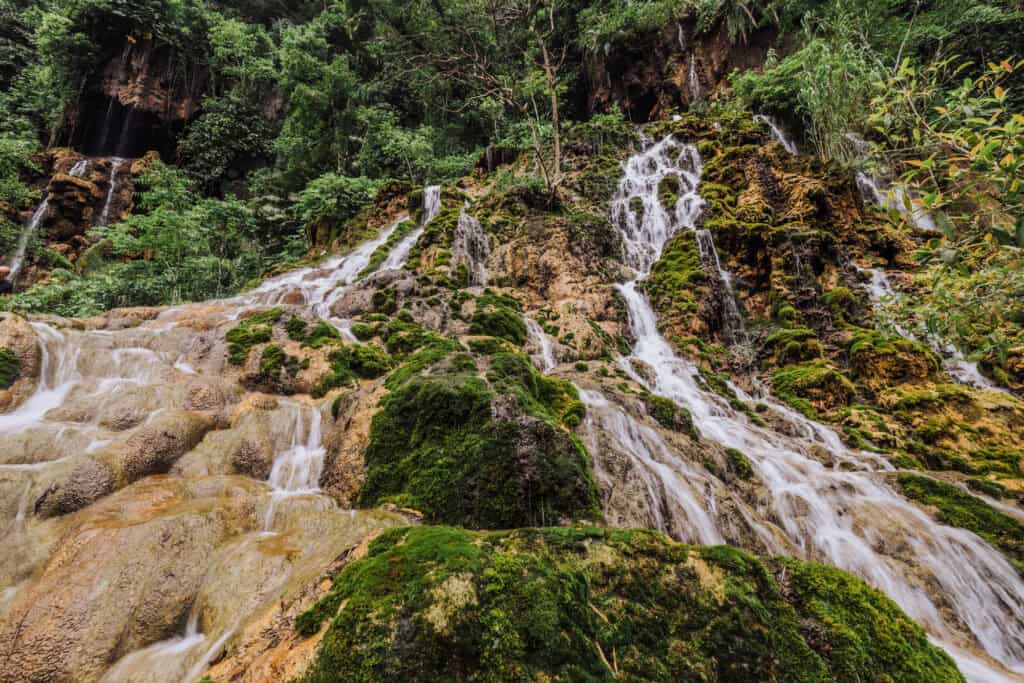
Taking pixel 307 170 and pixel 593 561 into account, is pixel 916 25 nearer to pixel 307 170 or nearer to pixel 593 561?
pixel 593 561

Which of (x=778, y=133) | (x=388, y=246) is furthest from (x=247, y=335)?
(x=778, y=133)

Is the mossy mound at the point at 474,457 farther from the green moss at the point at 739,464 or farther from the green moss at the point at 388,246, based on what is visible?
the green moss at the point at 388,246

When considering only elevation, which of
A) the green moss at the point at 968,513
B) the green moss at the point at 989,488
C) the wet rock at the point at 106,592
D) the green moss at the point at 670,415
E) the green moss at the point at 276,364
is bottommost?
the wet rock at the point at 106,592

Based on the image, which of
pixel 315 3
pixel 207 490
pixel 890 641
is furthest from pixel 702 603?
pixel 315 3

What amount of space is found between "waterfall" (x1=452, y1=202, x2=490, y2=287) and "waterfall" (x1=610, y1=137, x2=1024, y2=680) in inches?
302

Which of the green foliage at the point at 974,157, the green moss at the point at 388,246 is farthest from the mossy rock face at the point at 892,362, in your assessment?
the green moss at the point at 388,246

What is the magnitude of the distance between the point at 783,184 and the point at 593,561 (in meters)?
18.0

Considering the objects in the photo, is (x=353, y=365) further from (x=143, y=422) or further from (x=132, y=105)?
(x=132, y=105)

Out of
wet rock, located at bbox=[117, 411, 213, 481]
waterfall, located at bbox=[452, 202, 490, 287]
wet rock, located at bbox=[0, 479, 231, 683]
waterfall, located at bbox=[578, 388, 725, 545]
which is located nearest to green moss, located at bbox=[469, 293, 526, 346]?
waterfall, located at bbox=[452, 202, 490, 287]

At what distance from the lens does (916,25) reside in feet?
67.1

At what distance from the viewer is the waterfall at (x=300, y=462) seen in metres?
5.72

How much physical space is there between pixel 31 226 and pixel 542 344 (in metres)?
25.2

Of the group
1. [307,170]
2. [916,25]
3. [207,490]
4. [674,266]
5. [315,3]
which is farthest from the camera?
[315,3]

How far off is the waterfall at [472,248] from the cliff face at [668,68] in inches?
567
